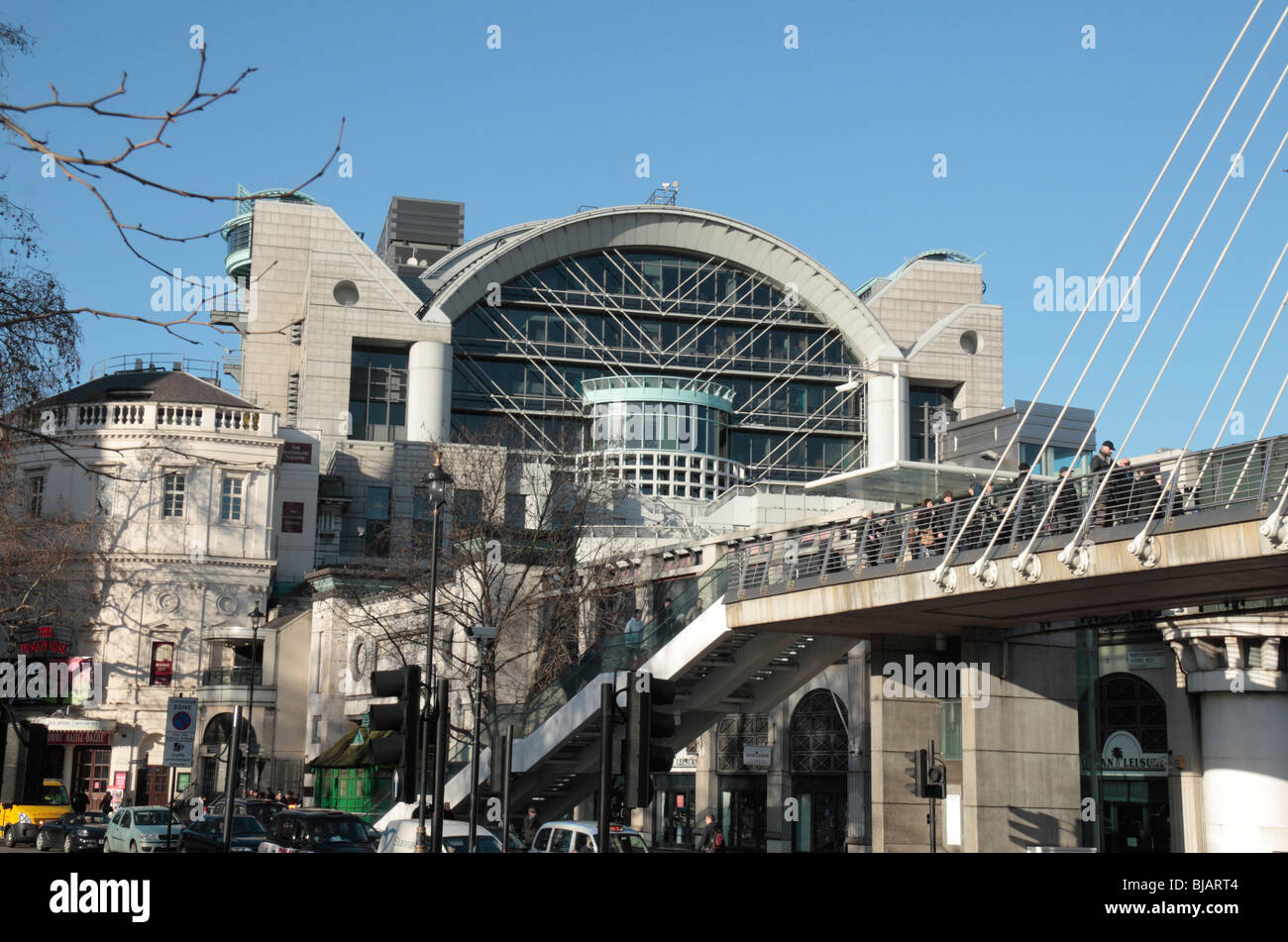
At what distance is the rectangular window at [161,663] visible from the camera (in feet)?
216

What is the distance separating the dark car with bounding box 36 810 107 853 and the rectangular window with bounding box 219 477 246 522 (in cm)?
2701

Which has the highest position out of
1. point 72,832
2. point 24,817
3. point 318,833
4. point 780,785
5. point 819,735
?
point 819,735

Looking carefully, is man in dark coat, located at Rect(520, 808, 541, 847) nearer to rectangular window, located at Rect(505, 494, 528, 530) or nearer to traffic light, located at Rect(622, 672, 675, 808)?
traffic light, located at Rect(622, 672, 675, 808)

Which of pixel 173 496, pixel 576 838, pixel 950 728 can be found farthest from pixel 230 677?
pixel 576 838

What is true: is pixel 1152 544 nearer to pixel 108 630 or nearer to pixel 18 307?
pixel 18 307

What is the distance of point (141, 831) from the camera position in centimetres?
3291

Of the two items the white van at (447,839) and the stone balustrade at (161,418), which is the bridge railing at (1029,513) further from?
the stone balustrade at (161,418)

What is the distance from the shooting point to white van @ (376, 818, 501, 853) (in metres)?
24.6

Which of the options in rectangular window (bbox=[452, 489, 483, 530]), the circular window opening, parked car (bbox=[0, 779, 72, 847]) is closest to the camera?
parked car (bbox=[0, 779, 72, 847])

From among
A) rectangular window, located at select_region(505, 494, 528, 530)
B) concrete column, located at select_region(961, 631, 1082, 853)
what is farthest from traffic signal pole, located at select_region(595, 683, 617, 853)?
rectangular window, located at select_region(505, 494, 528, 530)

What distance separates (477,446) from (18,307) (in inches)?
1649

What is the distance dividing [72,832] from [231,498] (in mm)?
31299

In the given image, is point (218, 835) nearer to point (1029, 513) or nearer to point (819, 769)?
point (1029, 513)
